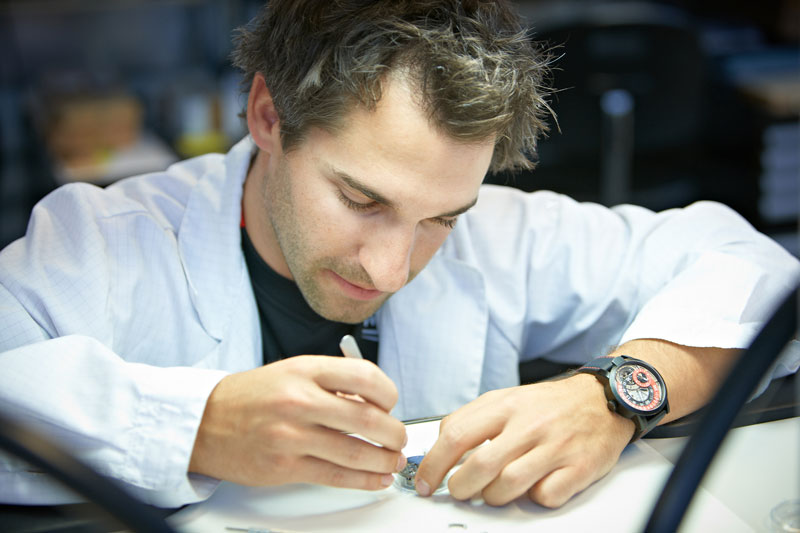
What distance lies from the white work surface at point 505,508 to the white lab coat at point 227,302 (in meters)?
0.05

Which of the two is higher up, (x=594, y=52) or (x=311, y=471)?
(x=594, y=52)

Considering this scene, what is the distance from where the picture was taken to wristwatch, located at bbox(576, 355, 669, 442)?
872 millimetres

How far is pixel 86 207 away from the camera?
3.51ft

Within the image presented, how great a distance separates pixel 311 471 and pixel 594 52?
2.00 metres

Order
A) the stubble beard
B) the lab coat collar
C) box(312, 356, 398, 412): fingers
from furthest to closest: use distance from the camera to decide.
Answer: the lab coat collar → the stubble beard → box(312, 356, 398, 412): fingers

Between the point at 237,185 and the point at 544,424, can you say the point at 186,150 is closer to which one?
the point at 237,185

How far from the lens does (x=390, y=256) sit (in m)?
0.92

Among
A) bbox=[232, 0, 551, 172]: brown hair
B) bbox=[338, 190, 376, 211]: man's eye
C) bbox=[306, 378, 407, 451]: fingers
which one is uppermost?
bbox=[232, 0, 551, 172]: brown hair

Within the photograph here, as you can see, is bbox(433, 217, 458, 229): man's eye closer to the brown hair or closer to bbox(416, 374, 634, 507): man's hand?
the brown hair

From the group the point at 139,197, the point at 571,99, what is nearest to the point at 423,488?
the point at 139,197

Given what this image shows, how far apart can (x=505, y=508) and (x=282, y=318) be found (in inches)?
20.3

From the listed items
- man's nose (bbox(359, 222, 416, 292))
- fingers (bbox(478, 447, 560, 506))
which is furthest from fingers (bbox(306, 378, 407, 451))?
man's nose (bbox(359, 222, 416, 292))

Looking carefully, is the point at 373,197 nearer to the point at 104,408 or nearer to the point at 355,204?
the point at 355,204

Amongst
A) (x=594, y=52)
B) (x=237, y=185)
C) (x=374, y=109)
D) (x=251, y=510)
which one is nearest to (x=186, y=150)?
(x=594, y=52)
